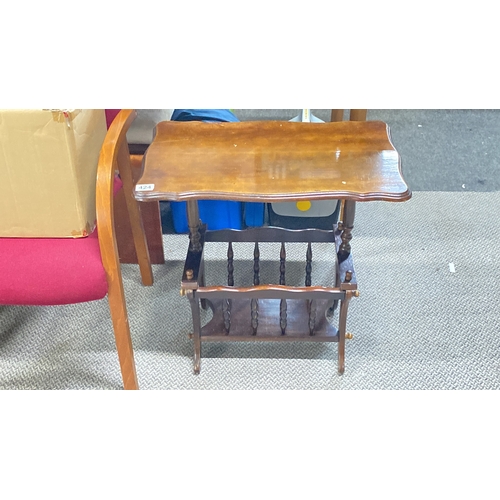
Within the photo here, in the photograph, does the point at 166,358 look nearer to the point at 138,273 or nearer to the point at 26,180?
the point at 138,273

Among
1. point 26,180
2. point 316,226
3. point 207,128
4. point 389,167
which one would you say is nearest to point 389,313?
point 316,226

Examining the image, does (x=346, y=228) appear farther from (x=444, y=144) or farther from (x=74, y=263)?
(x=444, y=144)

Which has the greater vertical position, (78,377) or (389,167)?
(389,167)

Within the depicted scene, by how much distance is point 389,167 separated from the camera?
3.41ft

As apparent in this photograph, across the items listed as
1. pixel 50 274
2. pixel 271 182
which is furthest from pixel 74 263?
pixel 271 182

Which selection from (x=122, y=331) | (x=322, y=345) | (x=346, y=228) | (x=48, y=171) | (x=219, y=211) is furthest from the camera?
(x=219, y=211)

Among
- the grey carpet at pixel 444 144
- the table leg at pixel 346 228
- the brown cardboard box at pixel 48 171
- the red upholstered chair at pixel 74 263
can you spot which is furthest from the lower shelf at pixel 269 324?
the grey carpet at pixel 444 144

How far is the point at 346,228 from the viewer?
1244 millimetres

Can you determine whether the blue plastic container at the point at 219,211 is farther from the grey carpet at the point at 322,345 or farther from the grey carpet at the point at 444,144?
the grey carpet at the point at 444,144

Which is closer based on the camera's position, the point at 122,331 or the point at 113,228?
the point at 113,228

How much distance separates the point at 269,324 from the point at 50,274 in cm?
55

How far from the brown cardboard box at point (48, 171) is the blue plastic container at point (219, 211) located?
0.50 metres

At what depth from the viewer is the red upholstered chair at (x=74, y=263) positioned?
1.00 meters

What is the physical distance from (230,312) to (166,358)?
0.20 meters
